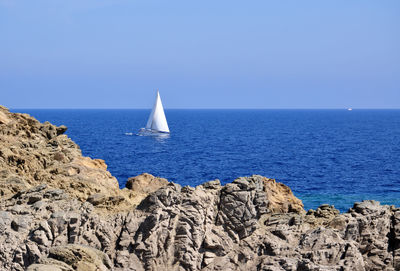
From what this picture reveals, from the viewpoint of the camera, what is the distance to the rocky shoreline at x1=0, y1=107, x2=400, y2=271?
19969mm

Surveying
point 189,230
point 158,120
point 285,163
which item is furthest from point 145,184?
point 158,120

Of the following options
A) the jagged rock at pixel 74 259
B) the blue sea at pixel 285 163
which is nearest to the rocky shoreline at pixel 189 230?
the jagged rock at pixel 74 259

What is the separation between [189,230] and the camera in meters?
20.9

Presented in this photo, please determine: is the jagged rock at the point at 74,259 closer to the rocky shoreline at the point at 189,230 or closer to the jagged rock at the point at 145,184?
the rocky shoreline at the point at 189,230

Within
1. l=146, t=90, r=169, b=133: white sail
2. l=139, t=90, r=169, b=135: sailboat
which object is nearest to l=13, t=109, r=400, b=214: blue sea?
l=139, t=90, r=169, b=135: sailboat

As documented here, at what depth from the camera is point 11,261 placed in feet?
63.4

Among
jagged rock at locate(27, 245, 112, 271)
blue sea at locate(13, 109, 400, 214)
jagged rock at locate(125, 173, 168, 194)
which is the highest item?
jagged rock at locate(125, 173, 168, 194)

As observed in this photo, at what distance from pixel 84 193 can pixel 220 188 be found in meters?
6.31

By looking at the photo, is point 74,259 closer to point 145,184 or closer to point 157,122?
point 145,184

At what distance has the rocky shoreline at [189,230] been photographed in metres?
20.0

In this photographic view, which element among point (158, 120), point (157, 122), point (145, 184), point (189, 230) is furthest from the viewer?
point (158, 120)

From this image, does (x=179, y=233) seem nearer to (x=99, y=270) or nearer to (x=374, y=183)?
(x=99, y=270)

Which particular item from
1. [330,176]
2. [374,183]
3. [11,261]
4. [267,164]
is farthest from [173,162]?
[11,261]

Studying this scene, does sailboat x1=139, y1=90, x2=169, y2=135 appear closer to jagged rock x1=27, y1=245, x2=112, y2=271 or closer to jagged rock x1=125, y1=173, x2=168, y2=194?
jagged rock x1=125, y1=173, x2=168, y2=194
